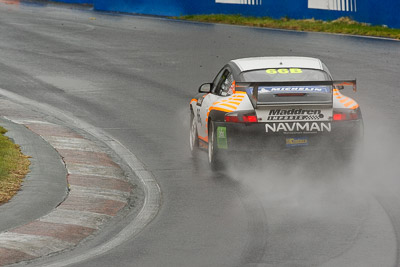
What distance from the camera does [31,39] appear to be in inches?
1097

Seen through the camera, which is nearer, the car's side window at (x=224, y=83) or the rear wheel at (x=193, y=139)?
the car's side window at (x=224, y=83)

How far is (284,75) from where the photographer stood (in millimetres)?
12148

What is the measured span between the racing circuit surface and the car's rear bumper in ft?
0.71

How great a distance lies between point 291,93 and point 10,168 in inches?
143

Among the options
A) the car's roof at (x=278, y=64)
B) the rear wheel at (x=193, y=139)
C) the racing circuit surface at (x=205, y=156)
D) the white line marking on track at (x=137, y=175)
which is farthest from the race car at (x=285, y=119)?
the rear wheel at (x=193, y=139)

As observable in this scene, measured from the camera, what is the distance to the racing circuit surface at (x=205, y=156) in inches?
338

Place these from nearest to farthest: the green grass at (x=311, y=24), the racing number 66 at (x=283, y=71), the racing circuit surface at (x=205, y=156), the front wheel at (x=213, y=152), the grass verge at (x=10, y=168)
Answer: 1. the racing circuit surface at (x=205, y=156)
2. the grass verge at (x=10, y=168)
3. the front wheel at (x=213, y=152)
4. the racing number 66 at (x=283, y=71)
5. the green grass at (x=311, y=24)

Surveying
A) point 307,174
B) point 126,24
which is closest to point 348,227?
point 307,174

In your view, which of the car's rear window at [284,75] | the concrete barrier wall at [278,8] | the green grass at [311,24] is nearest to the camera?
the car's rear window at [284,75]

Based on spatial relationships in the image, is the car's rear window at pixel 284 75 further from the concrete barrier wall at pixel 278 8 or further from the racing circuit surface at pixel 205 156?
the concrete barrier wall at pixel 278 8

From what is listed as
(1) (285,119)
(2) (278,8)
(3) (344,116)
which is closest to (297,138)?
(1) (285,119)

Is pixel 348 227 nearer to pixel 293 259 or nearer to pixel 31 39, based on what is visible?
pixel 293 259

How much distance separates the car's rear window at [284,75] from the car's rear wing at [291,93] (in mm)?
564

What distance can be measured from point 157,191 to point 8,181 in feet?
5.83
